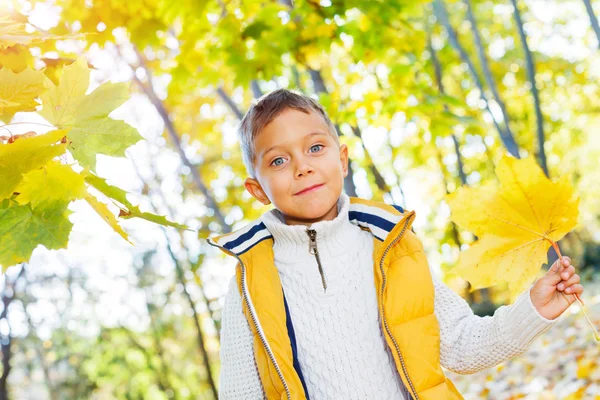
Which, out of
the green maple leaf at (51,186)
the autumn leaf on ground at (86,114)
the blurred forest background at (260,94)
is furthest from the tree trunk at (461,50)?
the green maple leaf at (51,186)

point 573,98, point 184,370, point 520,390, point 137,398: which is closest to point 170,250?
point 520,390

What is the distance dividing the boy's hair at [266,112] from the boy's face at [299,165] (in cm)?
2

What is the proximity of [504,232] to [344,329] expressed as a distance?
563mm

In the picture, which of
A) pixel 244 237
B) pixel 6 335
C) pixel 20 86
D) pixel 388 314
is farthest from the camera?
pixel 6 335

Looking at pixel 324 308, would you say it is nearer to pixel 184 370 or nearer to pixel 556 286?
pixel 556 286

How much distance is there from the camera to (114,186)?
103 centimetres

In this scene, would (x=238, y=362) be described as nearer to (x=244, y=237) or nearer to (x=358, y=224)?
(x=244, y=237)

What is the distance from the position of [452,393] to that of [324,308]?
0.47 meters

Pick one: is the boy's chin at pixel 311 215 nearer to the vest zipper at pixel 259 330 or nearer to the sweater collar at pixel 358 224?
the sweater collar at pixel 358 224

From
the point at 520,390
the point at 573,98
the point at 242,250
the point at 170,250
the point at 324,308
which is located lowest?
the point at 520,390

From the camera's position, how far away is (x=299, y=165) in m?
1.68

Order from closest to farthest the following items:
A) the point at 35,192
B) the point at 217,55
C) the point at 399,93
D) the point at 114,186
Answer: the point at 35,192
the point at 114,186
the point at 217,55
the point at 399,93

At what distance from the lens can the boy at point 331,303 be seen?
158 cm

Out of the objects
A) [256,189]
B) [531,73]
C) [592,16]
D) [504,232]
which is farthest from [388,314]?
[531,73]
